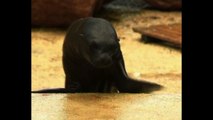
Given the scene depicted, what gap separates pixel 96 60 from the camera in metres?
3.11

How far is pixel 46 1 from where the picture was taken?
8.27 meters

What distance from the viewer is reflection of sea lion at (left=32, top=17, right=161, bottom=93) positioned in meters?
3.18

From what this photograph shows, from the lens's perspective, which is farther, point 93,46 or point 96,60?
point 93,46

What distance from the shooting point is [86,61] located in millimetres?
3414

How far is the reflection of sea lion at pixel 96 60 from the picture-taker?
318 cm

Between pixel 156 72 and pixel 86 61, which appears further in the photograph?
pixel 156 72
